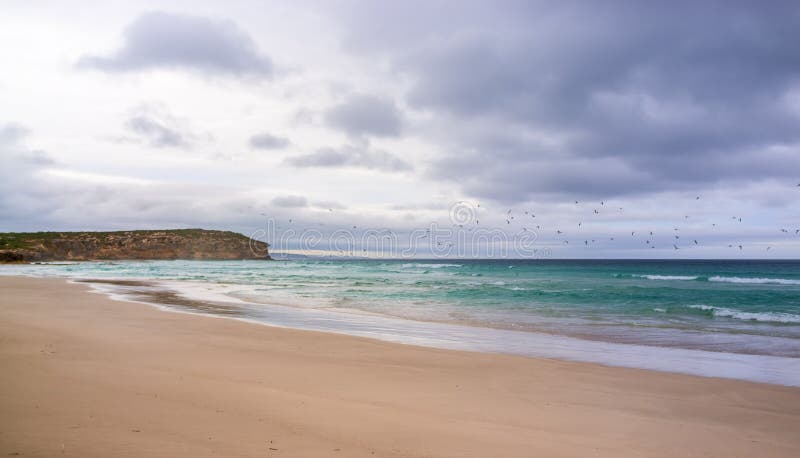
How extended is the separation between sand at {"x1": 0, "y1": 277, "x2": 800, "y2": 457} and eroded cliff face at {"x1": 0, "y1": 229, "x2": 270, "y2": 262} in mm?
121517

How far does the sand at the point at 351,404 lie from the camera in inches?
173

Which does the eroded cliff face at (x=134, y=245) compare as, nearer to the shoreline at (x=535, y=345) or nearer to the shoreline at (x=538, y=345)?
the shoreline at (x=538, y=345)

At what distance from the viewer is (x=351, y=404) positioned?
588 centimetres

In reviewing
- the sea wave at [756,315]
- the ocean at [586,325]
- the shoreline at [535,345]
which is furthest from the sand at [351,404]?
the sea wave at [756,315]

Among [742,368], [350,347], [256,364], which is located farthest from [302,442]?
[742,368]

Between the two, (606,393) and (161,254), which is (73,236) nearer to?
(161,254)

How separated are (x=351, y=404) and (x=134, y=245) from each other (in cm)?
14557

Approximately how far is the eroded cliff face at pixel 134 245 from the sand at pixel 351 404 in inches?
4784

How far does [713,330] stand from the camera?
52.1 feet

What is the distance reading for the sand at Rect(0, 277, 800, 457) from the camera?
4406 mm

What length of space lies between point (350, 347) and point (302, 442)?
609 centimetres

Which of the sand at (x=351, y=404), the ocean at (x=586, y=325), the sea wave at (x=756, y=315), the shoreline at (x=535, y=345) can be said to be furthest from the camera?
the sea wave at (x=756, y=315)

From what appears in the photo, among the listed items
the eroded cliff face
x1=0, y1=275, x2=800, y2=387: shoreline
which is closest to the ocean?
x1=0, y1=275, x2=800, y2=387: shoreline

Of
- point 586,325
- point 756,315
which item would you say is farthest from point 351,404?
point 756,315
